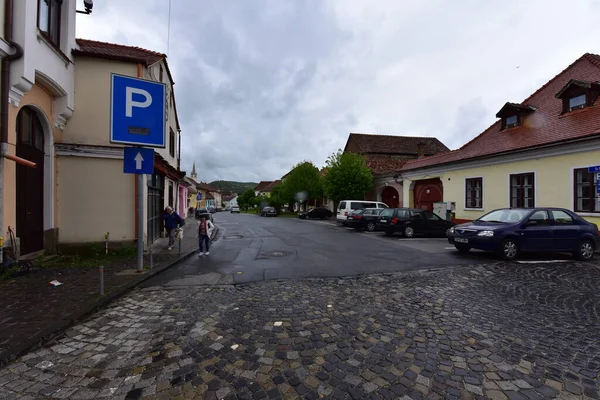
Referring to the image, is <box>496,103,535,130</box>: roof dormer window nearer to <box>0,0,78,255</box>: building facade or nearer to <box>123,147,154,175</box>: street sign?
<box>123,147,154,175</box>: street sign

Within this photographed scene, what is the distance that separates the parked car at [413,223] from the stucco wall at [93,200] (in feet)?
39.0

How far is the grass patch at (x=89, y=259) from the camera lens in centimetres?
726

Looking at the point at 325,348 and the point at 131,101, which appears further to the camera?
the point at 131,101

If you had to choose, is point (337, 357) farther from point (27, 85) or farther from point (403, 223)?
point (403, 223)

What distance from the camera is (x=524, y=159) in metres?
14.1

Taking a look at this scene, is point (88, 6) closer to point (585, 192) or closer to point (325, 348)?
point (325, 348)

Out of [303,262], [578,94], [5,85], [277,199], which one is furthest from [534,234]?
[277,199]

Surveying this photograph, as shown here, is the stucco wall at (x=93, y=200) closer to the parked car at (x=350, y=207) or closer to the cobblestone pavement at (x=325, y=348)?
the cobblestone pavement at (x=325, y=348)

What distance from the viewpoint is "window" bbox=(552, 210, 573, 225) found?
364 inches

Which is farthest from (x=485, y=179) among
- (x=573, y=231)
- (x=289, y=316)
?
(x=289, y=316)

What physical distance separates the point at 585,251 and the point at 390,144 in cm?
3127

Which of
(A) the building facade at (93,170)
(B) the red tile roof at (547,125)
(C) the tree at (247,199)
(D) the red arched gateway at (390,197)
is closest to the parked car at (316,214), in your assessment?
(D) the red arched gateway at (390,197)

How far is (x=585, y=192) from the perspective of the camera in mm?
11922

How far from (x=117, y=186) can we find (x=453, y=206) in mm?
17909
